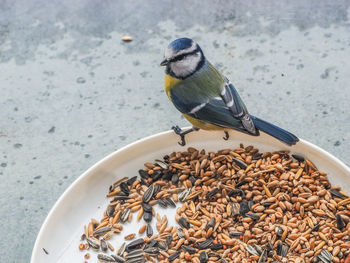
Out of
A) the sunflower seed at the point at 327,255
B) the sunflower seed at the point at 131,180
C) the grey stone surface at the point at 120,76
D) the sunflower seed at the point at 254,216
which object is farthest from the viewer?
the grey stone surface at the point at 120,76

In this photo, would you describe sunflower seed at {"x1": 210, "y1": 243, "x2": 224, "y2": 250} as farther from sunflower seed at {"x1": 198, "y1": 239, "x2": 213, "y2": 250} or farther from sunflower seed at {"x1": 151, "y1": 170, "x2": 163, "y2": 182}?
sunflower seed at {"x1": 151, "y1": 170, "x2": 163, "y2": 182}

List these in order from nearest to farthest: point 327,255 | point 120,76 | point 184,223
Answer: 1. point 327,255
2. point 184,223
3. point 120,76

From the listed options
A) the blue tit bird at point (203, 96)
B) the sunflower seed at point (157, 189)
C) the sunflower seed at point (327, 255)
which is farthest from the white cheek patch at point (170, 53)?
the sunflower seed at point (327, 255)

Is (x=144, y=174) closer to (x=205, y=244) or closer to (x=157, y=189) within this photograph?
(x=157, y=189)

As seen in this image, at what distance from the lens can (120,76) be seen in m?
2.28

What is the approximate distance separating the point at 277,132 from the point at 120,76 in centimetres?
100

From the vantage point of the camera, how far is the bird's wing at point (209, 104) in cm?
154

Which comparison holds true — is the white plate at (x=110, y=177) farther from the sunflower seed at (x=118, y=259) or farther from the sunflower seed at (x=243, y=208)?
the sunflower seed at (x=243, y=208)

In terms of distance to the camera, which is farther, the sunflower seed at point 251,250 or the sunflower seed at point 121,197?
the sunflower seed at point 121,197

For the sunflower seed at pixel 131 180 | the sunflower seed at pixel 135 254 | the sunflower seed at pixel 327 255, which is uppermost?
the sunflower seed at pixel 131 180

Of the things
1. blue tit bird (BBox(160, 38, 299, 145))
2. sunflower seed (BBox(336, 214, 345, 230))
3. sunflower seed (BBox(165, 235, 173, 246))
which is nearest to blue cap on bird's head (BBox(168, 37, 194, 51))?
blue tit bird (BBox(160, 38, 299, 145))

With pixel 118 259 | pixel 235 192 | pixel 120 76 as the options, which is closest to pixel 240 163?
pixel 235 192

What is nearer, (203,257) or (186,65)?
(203,257)

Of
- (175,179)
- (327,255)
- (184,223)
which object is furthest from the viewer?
(175,179)
